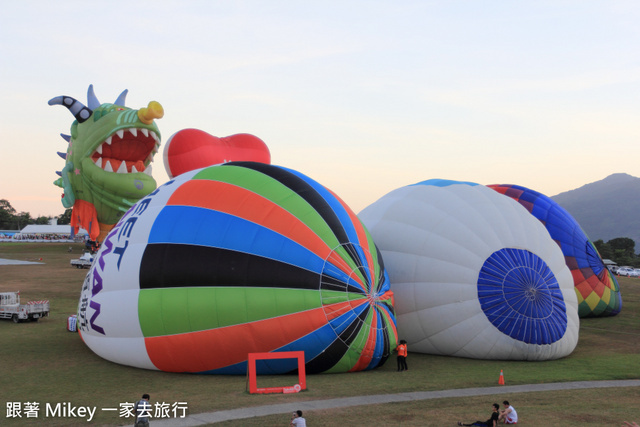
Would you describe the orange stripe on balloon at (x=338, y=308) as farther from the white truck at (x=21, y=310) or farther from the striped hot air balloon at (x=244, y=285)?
the white truck at (x=21, y=310)

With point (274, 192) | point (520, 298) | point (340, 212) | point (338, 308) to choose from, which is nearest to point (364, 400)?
point (338, 308)

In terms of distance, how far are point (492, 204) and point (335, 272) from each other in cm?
694

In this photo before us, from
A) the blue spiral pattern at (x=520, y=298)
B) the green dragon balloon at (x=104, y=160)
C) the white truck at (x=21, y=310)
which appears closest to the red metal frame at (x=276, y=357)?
the blue spiral pattern at (x=520, y=298)

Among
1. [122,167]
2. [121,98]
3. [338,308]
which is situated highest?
[121,98]

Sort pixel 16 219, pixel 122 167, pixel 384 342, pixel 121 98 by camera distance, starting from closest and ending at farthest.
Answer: pixel 384 342 → pixel 122 167 → pixel 121 98 → pixel 16 219

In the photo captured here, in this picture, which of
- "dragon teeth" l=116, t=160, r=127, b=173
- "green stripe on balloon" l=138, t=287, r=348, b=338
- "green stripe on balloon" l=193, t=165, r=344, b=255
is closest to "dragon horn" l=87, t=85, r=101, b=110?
"dragon teeth" l=116, t=160, r=127, b=173

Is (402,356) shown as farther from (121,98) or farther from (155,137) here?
(121,98)

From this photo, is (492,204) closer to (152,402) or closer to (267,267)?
(267,267)

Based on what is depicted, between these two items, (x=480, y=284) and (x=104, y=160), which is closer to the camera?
(x=480, y=284)

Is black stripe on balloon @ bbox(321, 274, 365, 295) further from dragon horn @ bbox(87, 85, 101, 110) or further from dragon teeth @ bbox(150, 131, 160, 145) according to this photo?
dragon horn @ bbox(87, 85, 101, 110)

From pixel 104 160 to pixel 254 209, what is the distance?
25099mm

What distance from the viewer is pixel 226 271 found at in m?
13.9

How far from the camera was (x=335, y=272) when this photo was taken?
46.3 ft

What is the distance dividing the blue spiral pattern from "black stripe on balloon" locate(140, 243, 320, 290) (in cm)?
575
